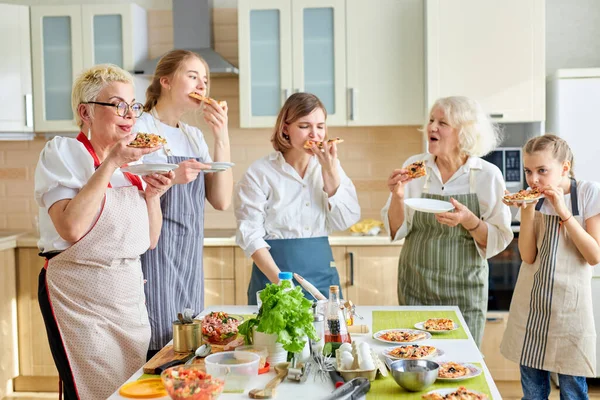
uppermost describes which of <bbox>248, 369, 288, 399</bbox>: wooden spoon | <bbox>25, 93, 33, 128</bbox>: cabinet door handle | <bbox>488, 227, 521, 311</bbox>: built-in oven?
<bbox>25, 93, 33, 128</bbox>: cabinet door handle

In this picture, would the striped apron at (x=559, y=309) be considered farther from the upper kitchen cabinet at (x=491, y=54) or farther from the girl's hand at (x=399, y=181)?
the upper kitchen cabinet at (x=491, y=54)

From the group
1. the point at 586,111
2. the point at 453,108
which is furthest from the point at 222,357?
the point at 586,111

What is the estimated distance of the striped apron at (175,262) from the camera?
2.65m

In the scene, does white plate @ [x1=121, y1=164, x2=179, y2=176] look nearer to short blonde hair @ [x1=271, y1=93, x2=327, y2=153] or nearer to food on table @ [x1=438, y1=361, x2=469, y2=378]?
short blonde hair @ [x1=271, y1=93, x2=327, y2=153]

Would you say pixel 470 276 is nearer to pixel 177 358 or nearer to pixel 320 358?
pixel 320 358

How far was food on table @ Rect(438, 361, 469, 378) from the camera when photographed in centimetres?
184

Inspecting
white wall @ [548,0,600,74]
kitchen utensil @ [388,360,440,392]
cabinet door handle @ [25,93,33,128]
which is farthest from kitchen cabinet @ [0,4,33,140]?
kitchen utensil @ [388,360,440,392]

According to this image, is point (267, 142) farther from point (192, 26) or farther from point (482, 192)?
point (482, 192)

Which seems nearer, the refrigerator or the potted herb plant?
the potted herb plant

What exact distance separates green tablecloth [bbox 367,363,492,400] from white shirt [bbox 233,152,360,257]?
109 cm

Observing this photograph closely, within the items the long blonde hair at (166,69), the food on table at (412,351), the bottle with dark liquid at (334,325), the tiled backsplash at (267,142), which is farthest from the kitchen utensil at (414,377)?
the tiled backsplash at (267,142)

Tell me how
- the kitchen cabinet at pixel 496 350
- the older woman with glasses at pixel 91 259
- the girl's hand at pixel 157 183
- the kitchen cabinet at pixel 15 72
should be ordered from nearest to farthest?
the older woman with glasses at pixel 91 259, the girl's hand at pixel 157 183, the kitchen cabinet at pixel 496 350, the kitchen cabinet at pixel 15 72

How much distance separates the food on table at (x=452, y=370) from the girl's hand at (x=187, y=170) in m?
1.10

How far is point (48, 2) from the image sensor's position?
196 inches
